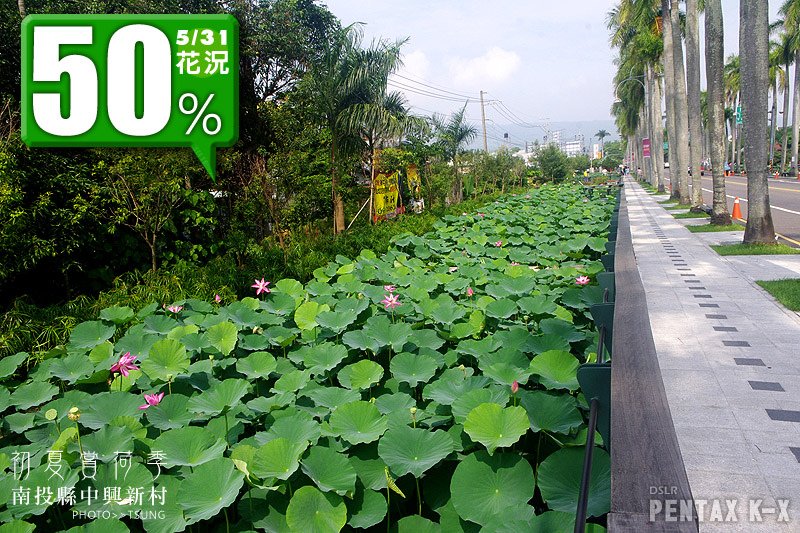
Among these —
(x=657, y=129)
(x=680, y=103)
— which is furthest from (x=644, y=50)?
(x=680, y=103)

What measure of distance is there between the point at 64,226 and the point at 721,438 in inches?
226

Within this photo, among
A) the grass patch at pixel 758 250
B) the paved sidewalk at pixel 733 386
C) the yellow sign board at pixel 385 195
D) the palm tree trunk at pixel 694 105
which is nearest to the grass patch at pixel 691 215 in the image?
the palm tree trunk at pixel 694 105

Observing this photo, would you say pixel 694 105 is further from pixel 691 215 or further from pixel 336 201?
pixel 336 201

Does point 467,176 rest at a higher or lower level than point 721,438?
higher

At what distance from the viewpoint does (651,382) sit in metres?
1.36

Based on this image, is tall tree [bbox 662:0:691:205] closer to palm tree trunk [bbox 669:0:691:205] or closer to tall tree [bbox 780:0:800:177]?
palm tree trunk [bbox 669:0:691:205]

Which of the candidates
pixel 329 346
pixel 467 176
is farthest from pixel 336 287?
pixel 467 176

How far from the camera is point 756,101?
8.76 meters

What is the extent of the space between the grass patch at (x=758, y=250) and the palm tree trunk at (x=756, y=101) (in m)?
0.16

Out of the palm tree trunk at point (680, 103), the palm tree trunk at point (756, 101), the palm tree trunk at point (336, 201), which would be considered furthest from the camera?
the palm tree trunk at point (680, 103)

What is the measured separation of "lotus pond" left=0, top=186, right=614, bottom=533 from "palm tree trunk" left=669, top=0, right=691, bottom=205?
636 inches

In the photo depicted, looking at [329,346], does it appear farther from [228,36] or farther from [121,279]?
[121,279]

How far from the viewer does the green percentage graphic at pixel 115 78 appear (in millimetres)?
3830

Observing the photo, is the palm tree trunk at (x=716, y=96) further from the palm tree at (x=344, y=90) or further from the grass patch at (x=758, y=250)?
the palm tree at (x=344, y=90)
